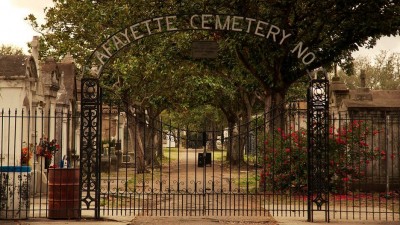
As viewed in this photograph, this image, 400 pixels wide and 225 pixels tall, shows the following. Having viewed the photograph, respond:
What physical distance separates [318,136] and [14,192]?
6.94m

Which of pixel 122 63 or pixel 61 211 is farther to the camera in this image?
pixel 122 63

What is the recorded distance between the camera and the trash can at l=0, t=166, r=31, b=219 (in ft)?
48.4

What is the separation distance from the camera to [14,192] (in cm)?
1498

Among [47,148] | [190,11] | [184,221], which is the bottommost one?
[184,221]

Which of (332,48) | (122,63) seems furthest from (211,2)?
(122,63)

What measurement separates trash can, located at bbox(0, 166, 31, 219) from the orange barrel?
1.78 feet

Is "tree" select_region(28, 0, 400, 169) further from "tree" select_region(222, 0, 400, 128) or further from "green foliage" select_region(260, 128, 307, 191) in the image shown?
"green foliage" select_region(260, 128, 307, 191)

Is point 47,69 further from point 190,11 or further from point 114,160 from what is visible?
point 114,160

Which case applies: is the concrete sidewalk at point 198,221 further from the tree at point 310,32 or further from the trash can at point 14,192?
the tree at point 310,32

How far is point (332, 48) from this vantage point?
22.4 m

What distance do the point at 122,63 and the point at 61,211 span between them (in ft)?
55.5

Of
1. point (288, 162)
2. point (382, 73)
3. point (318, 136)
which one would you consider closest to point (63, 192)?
point (318, 136)

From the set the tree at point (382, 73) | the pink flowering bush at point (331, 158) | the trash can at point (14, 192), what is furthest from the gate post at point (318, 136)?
the tree at point (382, 73)

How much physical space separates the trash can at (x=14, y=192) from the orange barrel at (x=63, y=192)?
0.54 meters
